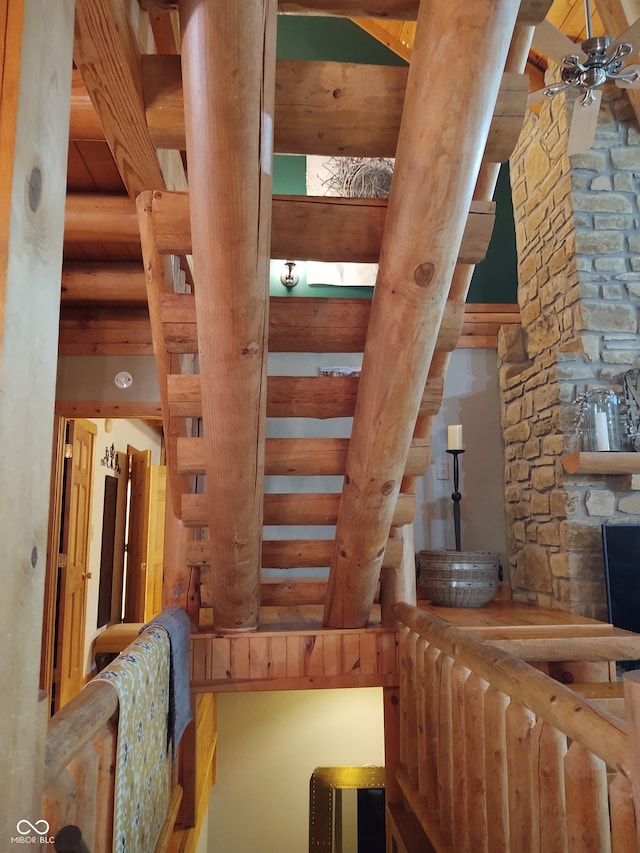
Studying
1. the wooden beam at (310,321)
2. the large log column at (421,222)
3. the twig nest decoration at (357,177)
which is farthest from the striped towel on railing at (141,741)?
the twig nest decoration at (357,177)

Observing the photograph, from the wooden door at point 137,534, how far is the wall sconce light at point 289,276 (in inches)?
128

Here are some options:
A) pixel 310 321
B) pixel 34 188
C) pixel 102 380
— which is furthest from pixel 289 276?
pixel 34 188

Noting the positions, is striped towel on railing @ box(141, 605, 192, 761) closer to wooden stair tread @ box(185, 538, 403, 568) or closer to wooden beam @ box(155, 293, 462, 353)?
wooden stair tread @ box(185, 538, 403, 568)

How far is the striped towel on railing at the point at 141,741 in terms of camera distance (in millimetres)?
1634

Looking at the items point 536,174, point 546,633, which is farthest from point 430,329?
point 536,174

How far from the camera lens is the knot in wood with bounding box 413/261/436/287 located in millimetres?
1697

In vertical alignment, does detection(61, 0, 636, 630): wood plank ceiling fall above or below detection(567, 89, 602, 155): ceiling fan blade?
below

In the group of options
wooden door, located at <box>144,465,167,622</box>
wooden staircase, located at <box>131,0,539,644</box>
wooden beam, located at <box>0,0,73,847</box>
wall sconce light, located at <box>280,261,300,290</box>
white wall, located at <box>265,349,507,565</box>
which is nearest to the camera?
wooden beam, located at <box>0,0,73,847</box>

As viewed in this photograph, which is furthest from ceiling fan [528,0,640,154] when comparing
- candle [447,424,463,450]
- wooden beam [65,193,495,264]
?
candle [447,424,463,450]

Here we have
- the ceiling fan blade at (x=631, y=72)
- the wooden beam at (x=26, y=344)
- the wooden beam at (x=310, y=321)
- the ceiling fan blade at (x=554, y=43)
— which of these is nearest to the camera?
the wooden beam at (x=26, y=344)

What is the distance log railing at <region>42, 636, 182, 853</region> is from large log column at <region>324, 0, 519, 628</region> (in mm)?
1083

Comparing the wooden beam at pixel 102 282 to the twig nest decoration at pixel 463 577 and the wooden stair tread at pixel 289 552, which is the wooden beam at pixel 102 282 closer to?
the wooden stair tread at pixel 289 552

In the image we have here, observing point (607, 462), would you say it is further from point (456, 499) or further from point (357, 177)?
point (357, 177)

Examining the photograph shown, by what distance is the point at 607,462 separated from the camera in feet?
12.7
